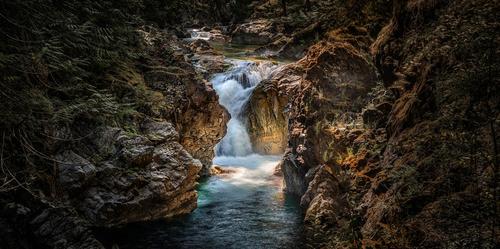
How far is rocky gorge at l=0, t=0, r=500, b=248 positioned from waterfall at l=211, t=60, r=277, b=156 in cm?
134

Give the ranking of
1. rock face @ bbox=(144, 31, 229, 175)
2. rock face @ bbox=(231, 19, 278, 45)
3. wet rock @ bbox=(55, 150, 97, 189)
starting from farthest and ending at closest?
rock face @ bbox=(231, 19, 278, 45)
rock face @ bbox=(144, 31, 229, 175)
wet rock @ bbox=(55, 150, 97, 189)

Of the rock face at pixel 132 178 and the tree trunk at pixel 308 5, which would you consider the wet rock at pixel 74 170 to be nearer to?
the rock face at pixel 132 178

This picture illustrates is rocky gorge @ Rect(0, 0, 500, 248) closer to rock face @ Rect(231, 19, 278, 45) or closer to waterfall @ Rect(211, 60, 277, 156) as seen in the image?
waterfall @ Rect(211, 60, 277, 156)

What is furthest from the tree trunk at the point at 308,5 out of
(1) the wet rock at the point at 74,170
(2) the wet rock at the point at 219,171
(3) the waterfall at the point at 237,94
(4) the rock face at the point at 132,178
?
(1) the wet rock at the point at 74,170

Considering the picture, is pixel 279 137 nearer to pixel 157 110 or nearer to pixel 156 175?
pixel 157 110

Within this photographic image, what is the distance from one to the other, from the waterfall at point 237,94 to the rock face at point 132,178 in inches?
359

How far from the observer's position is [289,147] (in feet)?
48.3

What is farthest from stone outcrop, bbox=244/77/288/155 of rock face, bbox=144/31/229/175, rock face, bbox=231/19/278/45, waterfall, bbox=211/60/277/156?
rock face, bbox=231/19/278/45

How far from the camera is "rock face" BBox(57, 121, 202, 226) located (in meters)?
10.2

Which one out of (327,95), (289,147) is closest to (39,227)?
(327,95)

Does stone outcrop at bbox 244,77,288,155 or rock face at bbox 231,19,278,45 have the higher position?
rock face at bbox 231,19,278,45

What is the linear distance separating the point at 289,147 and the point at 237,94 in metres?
8.61

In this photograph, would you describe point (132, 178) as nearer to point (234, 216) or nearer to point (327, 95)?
point (234, 216)

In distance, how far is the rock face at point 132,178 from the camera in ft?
33.4
